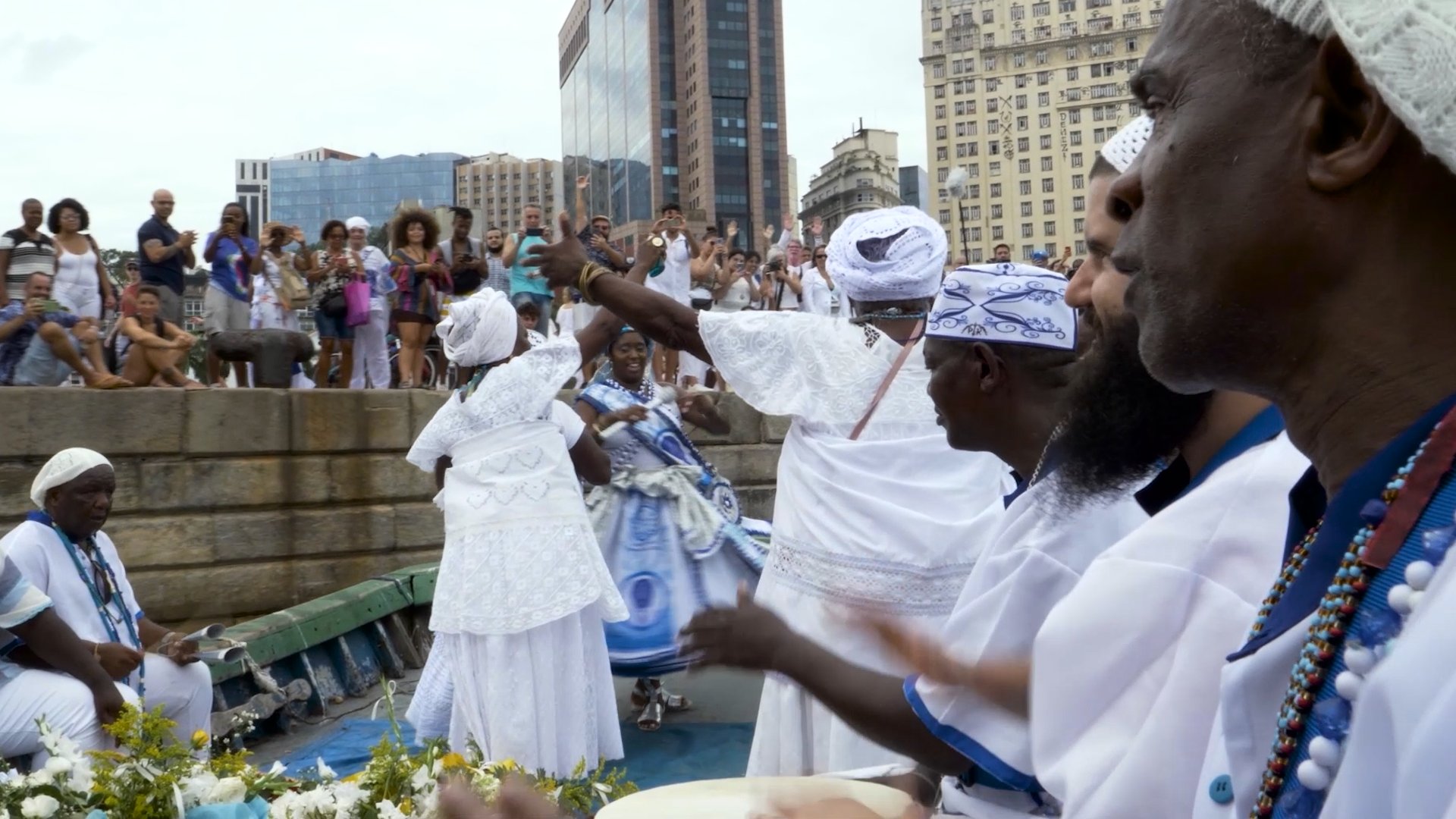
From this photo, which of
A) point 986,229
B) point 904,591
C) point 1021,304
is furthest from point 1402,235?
point 986,229

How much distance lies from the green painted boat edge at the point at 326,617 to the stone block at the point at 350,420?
3.59ft

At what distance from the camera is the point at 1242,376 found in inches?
41.2

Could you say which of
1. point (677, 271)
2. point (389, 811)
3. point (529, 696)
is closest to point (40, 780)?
point (389, 811)

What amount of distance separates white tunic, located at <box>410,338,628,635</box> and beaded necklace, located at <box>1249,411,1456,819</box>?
4.85m

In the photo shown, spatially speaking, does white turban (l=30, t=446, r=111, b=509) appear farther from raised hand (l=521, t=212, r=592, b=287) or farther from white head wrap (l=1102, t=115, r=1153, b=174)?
white head wrap (l=1102, t=115, r=1153, b=174)

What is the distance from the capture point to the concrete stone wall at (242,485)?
8914mm

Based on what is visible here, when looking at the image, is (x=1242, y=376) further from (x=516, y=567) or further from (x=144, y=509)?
(x=144, y=509)

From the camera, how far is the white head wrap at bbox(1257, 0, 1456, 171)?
0.79m

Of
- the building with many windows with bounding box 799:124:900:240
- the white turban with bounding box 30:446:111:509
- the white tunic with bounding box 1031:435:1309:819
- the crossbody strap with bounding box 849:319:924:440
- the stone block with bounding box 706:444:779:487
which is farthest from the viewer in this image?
the building with many windows with bounding box 799:124:900:240

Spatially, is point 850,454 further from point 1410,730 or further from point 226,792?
point 1410,730

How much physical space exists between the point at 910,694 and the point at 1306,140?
1.05 metres

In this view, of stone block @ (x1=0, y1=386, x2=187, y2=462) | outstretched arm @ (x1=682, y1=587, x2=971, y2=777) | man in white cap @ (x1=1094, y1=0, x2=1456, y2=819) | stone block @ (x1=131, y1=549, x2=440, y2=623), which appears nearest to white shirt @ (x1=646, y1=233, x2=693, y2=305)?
stone block @ (x1=131, y1=549, x2=440, y2=623)

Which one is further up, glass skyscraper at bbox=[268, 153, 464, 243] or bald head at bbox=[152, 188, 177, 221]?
glass skyscraper at bbox=[268, 153, 464, 243]

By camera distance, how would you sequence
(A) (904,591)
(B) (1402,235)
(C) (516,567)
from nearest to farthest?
1. (B) (1402,235)
2. (A) (904,591)
3. (C) (516,567)
